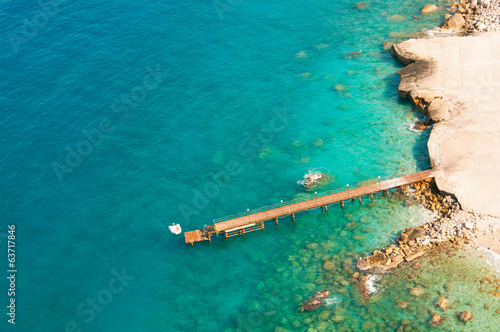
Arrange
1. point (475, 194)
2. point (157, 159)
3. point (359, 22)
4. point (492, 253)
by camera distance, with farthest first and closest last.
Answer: point (359, 22), point (157, 159), point (475, 194), point (492, 253)

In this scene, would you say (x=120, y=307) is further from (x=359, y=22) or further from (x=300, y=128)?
(x=359, y=22)

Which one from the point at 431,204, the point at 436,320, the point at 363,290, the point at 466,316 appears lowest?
the point at 363,290

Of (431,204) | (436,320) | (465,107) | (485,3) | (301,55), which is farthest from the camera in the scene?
(301,55)

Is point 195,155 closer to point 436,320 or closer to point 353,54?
point 353,54

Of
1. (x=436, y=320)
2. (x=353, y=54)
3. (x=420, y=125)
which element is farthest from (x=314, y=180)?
(x=353, y=54)

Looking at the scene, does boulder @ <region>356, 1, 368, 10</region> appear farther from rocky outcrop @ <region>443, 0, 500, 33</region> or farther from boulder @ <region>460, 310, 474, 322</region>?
boulder @ <region>460, 310, 474, 322</region>

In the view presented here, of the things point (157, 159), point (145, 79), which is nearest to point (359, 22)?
point (145, 79)

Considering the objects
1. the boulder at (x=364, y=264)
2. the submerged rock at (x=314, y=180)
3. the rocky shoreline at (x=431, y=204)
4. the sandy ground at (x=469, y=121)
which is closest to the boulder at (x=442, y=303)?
the rocky shoreline at (x=431, y=204)
